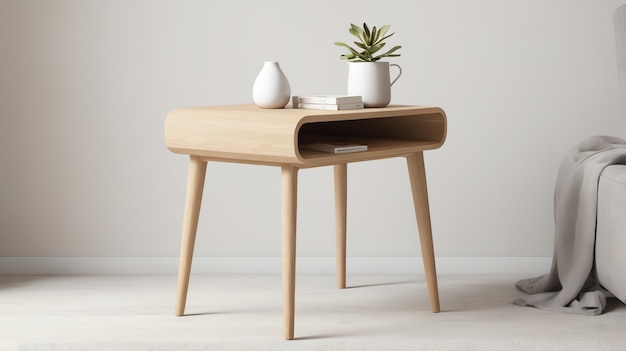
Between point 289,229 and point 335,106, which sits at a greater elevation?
point 335,106

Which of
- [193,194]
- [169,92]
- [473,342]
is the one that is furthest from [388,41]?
[473,342]

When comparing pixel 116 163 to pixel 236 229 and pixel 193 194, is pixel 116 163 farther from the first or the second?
pixel 193 194

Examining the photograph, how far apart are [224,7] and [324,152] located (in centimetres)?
98

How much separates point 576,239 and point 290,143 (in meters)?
0.96

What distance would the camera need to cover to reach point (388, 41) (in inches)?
113

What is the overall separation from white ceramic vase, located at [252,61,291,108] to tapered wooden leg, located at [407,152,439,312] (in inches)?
15.4

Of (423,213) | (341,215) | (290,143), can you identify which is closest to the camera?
(290,143)

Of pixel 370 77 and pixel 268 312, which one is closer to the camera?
pixel 370 77

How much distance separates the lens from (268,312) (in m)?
2.38

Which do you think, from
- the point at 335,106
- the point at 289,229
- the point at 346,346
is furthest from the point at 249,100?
the point at 346,346

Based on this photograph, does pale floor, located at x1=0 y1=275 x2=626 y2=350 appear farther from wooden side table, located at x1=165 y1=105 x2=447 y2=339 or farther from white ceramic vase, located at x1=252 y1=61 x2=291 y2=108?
white ceramic vase, located at x1=252 y1=61 x2=291 y2=108

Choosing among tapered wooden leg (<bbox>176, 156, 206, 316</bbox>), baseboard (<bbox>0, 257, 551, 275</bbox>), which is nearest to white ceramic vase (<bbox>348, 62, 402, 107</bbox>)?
tapered wooden leg (<bbox>176, 156, 206, 316</bbox>)

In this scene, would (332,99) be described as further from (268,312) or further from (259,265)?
(259,265)

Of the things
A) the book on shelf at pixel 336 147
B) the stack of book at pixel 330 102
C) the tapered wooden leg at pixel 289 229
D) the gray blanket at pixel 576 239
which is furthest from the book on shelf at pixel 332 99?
the gray blanket at pixel 576 239
